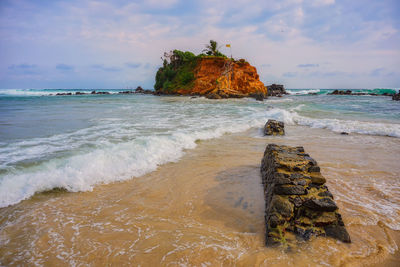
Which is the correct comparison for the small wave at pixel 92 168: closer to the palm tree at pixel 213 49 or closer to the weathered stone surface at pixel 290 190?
the weathered stone surface at pixel 290 190

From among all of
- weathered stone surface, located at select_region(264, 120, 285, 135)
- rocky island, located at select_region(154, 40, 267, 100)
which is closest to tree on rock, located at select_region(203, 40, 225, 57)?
rocky island, located at select_region(154, 40, 267, 100)

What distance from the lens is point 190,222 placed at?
2729mm

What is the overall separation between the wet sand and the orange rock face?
3288cm

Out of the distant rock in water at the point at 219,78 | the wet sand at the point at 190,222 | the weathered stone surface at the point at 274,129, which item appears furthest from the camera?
the distant rock in water at the point at 219,78

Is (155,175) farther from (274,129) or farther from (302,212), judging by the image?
(274,129)

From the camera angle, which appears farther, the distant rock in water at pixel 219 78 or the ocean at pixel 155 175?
the distant rock in water at pixel 219 78

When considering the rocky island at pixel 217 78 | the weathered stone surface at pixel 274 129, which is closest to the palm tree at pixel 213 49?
the rocky island at pixel 217 78

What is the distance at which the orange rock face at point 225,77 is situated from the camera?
3659 cm

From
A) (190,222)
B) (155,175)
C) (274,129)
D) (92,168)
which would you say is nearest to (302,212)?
(190,222)

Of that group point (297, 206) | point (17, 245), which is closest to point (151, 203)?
point (17, 245)

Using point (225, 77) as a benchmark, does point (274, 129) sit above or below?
below

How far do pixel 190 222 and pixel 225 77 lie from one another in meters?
36.3

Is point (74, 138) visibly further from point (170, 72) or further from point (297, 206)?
point (170, 72)

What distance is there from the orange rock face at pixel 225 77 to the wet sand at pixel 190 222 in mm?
32877
